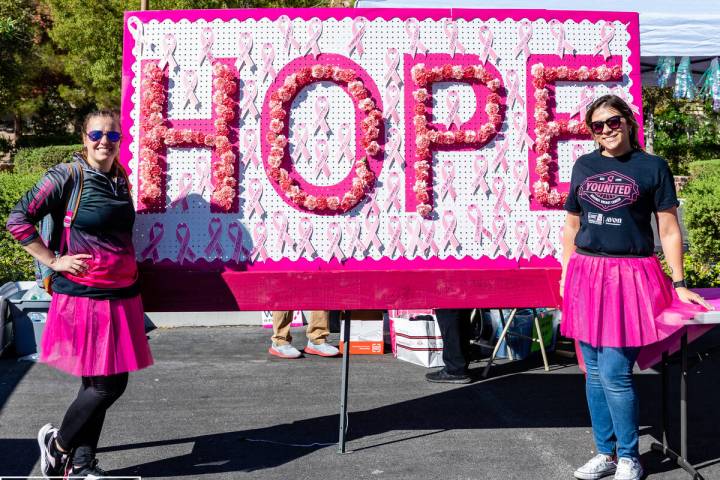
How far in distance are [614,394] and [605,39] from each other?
213 cm

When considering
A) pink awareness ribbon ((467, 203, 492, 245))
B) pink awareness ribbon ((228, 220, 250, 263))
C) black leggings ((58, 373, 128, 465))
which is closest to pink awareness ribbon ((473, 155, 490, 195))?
pink awareness ribbon ((467, 203, 492, 245))

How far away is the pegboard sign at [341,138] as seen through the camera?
4703mm

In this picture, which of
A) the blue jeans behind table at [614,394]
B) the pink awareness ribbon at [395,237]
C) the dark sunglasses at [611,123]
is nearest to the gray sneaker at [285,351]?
the pink awareness ribbon at [395,237]

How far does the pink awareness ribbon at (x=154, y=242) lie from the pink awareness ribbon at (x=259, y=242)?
534 millimetres

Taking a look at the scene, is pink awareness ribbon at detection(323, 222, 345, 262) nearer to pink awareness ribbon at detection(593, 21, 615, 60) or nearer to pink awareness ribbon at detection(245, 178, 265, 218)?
pink awareness ribbon at detection(245, 178, 265, 218)

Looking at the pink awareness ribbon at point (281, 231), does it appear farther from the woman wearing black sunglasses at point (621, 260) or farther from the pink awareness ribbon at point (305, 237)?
the woman wearing black sunglasses at point (621, 260)

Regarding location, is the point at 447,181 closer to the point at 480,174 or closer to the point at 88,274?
the point at 480,174

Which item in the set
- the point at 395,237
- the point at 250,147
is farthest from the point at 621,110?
the point at 250,147

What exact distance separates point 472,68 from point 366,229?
3.74 feet

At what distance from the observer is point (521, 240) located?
15.8 ft

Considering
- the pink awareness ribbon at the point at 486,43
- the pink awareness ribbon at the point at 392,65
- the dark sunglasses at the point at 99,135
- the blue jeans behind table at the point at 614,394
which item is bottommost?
the blue jeans behind table at the point at 614,394

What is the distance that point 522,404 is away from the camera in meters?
6.12

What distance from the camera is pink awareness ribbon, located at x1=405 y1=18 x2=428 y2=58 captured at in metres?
4.80

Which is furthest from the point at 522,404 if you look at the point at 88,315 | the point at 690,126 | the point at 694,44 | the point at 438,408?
the point at 690,126
